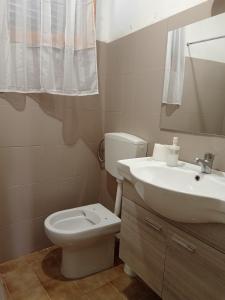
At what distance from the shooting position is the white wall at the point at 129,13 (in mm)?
1391

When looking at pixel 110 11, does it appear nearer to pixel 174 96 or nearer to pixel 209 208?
pixel 174 96

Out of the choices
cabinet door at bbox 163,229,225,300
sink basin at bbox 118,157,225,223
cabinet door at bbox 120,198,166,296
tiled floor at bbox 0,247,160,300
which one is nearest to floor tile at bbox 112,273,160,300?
tiled floor at bbox 0,247,160,300

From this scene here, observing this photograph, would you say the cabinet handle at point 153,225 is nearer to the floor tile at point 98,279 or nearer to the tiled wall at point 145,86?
the tiled wall at point 145,86

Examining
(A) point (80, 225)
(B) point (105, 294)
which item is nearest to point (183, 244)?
(B) point (105, 294)

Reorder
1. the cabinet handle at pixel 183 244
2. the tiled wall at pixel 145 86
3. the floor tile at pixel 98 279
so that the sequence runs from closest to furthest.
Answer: the cabinet handle at pixel 183 244 → the tiled wall at pixel 145 86 → the floor tile at pixel 98 279

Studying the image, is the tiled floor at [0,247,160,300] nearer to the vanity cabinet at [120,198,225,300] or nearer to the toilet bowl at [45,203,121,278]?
the toilet bowl at [45,203,121,278]

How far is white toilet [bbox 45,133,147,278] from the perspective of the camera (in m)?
1.46

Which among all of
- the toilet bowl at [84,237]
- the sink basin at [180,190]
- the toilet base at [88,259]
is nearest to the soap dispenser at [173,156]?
the sink basin at [180,190]

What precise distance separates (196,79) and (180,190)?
0.71 m

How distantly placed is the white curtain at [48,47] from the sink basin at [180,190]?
748 mm

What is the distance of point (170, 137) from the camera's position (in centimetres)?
144

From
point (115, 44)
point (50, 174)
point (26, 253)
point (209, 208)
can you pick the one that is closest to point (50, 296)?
point (26, 253)

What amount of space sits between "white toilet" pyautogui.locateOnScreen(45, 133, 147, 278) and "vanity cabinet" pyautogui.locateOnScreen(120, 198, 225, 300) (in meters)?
0.22

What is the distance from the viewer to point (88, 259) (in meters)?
1.60
